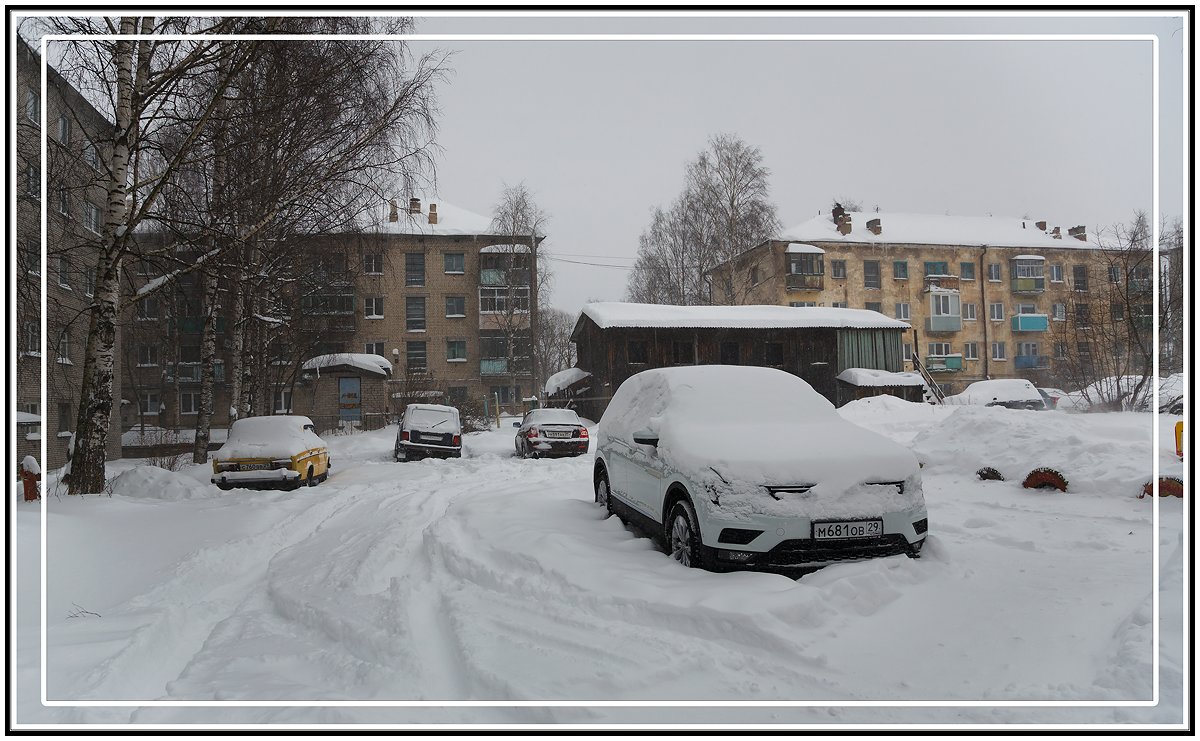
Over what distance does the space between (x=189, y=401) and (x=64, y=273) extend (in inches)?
221

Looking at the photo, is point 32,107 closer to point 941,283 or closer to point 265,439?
point 265,439

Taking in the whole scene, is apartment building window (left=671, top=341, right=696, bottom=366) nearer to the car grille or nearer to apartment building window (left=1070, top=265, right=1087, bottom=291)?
apartment building window (left=1070, top=265, right=1087, bottom=291)

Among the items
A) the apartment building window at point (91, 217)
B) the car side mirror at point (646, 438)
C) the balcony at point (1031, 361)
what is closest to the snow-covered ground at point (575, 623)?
the car side mirror at point (646, 438)

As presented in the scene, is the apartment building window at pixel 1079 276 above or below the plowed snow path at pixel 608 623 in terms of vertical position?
above

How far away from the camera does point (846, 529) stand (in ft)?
14.3

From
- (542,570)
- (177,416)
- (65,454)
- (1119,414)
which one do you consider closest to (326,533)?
(542,570)

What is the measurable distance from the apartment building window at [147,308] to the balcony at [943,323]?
51.7 feet

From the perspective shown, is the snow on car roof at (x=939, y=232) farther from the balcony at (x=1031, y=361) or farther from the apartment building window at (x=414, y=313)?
the apartment building window at (x=414, y=313)

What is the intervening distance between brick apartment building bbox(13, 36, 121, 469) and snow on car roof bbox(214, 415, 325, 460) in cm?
220

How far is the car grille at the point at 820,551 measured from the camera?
4320mm

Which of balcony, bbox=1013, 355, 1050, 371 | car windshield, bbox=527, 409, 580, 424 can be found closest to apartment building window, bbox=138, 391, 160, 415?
car windshield, bbox=527, 409, 580, 424

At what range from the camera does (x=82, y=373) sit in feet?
26.8

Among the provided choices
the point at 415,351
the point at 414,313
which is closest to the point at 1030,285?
the point at 415,351
